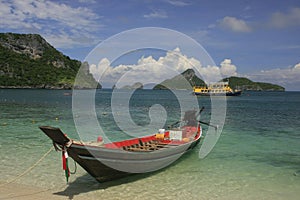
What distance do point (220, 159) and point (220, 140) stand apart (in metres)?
6.20

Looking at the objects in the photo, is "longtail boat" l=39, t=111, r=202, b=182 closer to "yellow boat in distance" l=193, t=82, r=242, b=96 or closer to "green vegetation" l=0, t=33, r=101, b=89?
"yellow boat in distance" l=193, t=82, r=242, b=96

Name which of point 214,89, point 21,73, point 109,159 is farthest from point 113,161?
point 21,73

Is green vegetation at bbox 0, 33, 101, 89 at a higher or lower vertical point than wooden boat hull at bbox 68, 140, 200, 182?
higher

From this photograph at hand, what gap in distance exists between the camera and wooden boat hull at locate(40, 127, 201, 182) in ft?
28.6

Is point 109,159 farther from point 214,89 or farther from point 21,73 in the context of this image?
point 21,73

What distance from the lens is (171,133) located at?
1471cm

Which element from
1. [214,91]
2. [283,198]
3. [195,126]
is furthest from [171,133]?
[214,91]

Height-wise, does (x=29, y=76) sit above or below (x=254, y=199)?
above

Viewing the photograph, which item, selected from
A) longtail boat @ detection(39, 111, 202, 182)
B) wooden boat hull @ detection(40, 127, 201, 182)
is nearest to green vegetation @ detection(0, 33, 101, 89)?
longtail boat @ detection(39, 111, 202, 182)

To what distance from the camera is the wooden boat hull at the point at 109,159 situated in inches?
343

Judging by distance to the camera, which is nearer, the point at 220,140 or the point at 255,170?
the point at 255,170

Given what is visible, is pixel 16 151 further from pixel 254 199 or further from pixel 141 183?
pixel 254 199

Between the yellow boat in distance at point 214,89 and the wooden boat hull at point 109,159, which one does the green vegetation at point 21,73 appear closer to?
the yellow boat in distance at point 214,89

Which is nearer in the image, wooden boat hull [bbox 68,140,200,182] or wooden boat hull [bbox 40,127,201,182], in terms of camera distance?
wooden boat hull [bbox 40,127,201,182]
